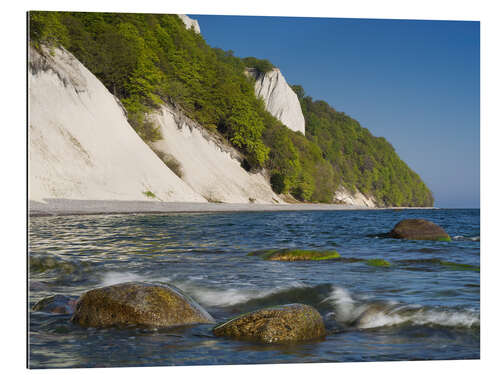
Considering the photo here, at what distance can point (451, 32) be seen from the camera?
745cm

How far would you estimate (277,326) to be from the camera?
5266 mm

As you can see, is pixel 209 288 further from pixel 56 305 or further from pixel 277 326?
pixel 277 326

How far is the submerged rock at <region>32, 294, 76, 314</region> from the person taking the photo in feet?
19.9

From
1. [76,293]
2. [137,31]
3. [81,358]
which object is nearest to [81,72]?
[137,31]

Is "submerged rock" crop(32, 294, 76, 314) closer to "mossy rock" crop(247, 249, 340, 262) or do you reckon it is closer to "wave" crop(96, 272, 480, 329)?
"wave" crop(96, 272, 480, 329)

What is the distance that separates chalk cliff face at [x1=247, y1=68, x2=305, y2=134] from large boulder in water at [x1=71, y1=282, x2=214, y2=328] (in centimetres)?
5136

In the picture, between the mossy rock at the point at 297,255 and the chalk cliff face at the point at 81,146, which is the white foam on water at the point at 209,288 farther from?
the chalk cliff face at the point at 81,146

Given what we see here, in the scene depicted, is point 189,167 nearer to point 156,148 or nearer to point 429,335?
point 156,148

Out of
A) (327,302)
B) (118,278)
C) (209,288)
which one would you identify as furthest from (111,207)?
(327,302)

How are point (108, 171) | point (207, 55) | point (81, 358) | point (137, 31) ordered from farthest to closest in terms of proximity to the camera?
point (207, 55) → point (137, 31) → point (108, 171) → point (81, 358)

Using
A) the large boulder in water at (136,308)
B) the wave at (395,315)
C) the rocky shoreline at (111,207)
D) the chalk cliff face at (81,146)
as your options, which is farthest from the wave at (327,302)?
the chalk cliff face at (81,146)

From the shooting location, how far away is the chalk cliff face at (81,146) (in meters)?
12.4

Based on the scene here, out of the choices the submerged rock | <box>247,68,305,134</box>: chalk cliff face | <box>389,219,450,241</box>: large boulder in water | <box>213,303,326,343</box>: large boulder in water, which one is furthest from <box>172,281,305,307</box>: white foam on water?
<box>247,68,305,134</box>: chalk cliff face
